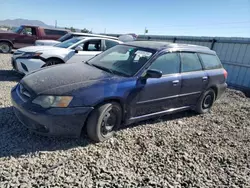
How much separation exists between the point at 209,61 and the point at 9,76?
6.08m

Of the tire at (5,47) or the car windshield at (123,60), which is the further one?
the tire at (5,47)

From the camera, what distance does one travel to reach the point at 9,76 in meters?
6.49

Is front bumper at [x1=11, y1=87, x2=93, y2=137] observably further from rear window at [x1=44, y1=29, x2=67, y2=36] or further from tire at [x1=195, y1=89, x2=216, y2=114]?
rear window at [x1=44, y1=29, x2=67, y2=36]

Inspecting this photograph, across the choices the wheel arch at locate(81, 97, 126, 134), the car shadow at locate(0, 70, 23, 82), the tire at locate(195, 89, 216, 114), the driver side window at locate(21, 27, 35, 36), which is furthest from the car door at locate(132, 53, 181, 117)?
the driver side window at locate(21, 27, 35, 36)

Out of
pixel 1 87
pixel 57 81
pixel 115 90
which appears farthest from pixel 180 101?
pixel 1 87

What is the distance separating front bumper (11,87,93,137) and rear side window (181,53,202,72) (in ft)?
7.54

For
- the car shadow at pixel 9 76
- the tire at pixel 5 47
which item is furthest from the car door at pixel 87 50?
the tire at pixel 5 47

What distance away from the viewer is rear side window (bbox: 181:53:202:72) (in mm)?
4147

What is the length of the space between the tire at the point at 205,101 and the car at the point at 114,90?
0.03 metres

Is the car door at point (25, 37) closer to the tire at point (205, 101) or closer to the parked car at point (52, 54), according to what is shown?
the parked car at point (52, 54)

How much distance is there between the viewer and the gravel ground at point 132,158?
2.41 meters

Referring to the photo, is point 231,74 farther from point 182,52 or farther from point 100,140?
point 100,140

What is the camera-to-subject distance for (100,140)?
3146 millimetres

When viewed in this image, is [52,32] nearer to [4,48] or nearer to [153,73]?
[4,48]
